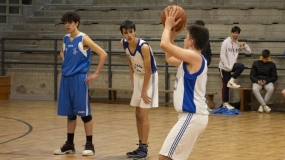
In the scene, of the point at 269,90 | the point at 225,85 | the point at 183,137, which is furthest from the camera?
the point at 225,85

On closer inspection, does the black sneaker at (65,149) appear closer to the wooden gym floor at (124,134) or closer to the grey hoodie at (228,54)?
the wooden gym floor at (124,134)

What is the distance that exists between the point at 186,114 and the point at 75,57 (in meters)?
2.61

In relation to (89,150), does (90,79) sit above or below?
above

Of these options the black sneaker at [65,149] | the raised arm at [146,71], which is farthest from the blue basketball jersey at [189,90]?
the black sneaker at [65,149]

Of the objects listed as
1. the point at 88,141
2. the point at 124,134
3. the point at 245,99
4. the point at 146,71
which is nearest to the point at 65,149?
the point at 88,141

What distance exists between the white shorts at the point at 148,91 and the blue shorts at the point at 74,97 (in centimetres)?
59

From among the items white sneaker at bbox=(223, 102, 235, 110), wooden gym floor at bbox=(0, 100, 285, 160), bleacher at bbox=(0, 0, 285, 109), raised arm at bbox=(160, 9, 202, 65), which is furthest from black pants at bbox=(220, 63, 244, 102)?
raised arm at bbox=(160, 9, 202, 65)

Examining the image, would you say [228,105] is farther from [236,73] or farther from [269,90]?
[269,90]

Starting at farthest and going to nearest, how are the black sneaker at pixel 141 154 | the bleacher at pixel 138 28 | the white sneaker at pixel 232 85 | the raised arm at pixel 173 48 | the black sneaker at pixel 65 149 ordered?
1. the bleacher at pixel 138 28
2. the white sneaker at pixel 232 85
3. the black sneaker at pixel 65 149
4. the black sneaker at pixel 141 154
5. the raised arm at pixel 173 48

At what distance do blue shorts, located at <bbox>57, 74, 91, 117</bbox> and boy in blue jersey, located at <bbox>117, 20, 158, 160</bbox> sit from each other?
1.94 ft

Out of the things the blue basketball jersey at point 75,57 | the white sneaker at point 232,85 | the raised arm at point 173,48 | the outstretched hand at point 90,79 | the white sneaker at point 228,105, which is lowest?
the white sneaker at point 228,105

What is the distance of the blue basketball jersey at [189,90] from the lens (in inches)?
201

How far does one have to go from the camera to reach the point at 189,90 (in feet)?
16.8

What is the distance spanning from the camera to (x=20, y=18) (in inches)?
704
